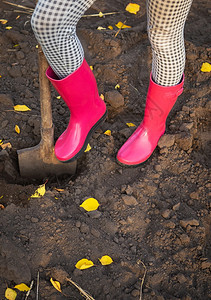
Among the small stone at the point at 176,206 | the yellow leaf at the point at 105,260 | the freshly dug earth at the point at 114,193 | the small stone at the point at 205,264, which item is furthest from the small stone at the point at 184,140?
the yellow leaf at the point at 105,260

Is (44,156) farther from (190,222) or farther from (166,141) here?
(190,222)

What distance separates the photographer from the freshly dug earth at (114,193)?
1756mm

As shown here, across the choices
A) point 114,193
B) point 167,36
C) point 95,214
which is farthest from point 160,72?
point 95,214

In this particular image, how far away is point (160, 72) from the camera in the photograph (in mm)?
1918

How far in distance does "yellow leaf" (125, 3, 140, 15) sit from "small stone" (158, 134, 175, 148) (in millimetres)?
1188

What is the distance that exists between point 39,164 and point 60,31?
2.57 feet

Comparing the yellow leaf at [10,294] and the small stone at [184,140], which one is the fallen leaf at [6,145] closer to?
the yellow leaf at [10,294]

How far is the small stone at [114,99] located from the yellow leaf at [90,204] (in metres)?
0.71

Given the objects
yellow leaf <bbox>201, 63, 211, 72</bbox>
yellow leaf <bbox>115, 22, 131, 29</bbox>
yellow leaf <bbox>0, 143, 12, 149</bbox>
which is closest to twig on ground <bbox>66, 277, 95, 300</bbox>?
yellow leaf <bbox>0, 143, 12, 149</bbox>

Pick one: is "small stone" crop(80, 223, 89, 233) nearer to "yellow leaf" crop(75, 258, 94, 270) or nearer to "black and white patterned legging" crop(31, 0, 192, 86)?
"yellow leaf" crop(75, 258, 94, 270)

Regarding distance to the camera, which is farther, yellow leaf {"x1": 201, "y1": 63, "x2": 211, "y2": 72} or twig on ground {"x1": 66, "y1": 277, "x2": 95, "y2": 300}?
yellow leaf {"x1": 201, "y1": 63, "x2": 211, "y2": 72}

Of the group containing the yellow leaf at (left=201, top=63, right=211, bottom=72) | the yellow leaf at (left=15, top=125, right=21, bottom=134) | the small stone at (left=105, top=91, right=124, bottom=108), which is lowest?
the yellow leaf at (left=15, top=125, right=21, bottom=134)

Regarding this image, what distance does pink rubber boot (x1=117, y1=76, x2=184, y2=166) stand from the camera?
208 cm

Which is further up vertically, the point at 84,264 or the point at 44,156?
the point at 44,156
